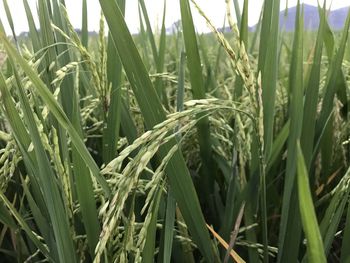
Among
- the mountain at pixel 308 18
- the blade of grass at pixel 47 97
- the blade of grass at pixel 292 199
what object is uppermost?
the mountain at pixel 308 18

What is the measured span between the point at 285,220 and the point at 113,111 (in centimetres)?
26

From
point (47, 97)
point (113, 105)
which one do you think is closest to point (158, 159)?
point (113, 105)

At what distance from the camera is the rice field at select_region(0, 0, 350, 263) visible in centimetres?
46

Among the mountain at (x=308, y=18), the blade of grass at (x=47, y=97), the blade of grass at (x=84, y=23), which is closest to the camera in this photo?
the blade of grass at (x=47, y=97)

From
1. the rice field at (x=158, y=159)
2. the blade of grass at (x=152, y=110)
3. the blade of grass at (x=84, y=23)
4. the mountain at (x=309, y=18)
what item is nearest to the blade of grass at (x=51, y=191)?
the rice field at (x=158, y=159)

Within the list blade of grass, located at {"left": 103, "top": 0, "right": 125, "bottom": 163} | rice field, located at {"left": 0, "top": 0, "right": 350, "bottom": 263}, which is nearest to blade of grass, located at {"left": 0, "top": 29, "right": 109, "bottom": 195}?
rice field, located at {"left": 0, "top": 0, "right": 350, "bottom": 263}

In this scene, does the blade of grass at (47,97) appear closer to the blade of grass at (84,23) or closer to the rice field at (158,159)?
the rice field at (158,159)

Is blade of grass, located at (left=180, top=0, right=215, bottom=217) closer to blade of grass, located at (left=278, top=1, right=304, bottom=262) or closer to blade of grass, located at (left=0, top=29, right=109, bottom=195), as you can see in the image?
blade of grass, located at (left=278, top=1, right=304, bottom=262)

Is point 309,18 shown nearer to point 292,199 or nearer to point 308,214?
point 292,199

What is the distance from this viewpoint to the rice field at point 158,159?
1.52 feet

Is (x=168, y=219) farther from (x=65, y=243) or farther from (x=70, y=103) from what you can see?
(x=70, y=103)

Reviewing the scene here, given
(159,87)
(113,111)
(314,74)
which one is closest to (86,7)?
(159,87)

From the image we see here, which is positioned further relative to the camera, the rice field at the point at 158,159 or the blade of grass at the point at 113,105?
the blade of grass at the point at 113,105

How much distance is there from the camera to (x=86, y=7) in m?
0.89
